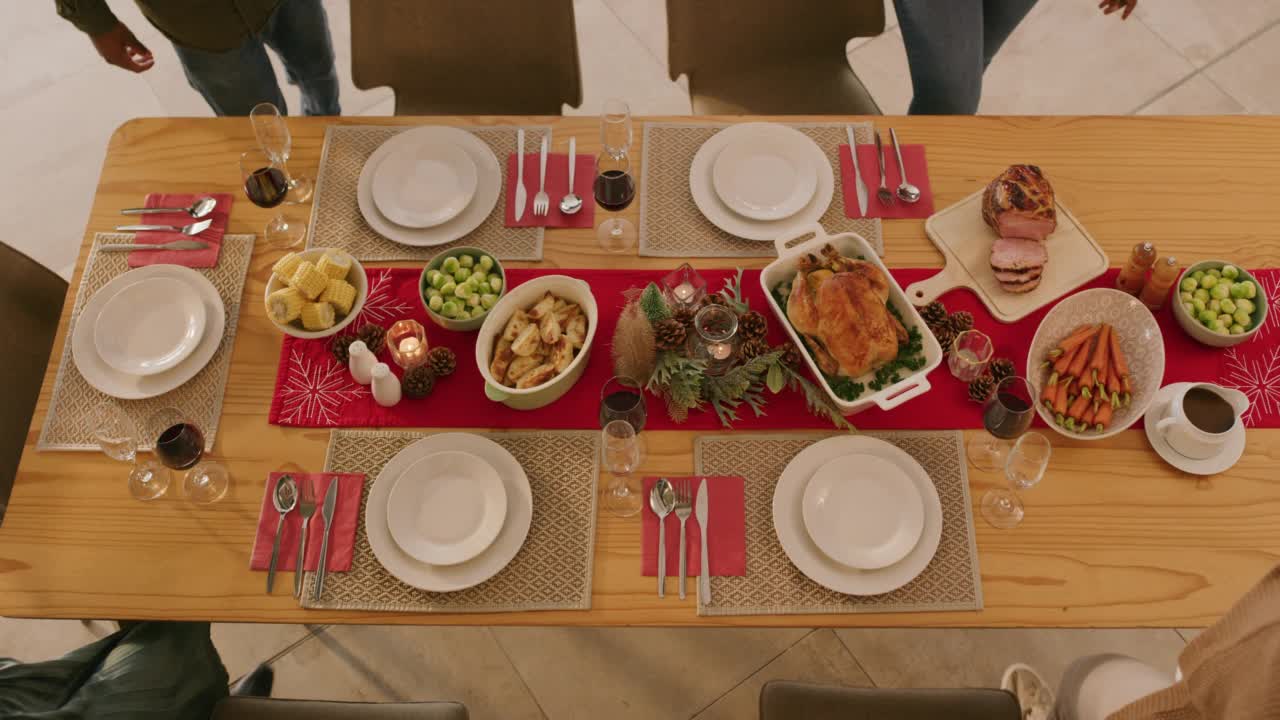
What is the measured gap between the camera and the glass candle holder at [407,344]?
1595 mm

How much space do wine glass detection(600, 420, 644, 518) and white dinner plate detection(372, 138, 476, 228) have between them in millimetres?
581

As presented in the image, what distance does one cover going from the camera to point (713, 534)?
4.92 ft

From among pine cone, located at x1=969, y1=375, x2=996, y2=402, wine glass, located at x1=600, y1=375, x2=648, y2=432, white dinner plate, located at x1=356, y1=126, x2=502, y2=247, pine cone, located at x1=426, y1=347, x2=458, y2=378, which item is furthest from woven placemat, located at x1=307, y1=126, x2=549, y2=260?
pine cone, located at x1=969, y1=375, x2=996, y2=402

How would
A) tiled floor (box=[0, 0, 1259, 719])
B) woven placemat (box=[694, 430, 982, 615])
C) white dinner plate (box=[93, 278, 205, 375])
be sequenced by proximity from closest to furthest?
woven placemat (box=[694, 430, 982, 615])
white dinner plate (box=[93, 278, 205, 375])
tiled floor (box=[0, 0, 1259, 719])

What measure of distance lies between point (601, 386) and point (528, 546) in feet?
1.05

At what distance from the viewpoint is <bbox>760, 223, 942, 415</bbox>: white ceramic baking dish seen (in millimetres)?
1509

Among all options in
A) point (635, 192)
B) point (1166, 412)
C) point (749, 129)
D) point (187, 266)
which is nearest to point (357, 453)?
point (187, 266)

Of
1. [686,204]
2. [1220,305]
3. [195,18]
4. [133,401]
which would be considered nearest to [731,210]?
[686,204]

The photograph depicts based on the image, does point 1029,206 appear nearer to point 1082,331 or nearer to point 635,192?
point 1082,331

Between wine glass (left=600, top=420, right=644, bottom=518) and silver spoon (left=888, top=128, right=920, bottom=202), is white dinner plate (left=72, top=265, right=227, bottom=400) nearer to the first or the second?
wine glass (left=600, top=420, right=644, bottom=518)

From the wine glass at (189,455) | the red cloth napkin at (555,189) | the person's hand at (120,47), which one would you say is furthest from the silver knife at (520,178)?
the person's hand at (120,47)

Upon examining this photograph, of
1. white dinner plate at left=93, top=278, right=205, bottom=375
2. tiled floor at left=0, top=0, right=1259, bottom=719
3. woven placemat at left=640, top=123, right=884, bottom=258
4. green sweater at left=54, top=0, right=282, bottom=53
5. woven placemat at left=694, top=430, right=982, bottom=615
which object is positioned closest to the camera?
woven placemat at left=694, top=430, right=982, bottom=615

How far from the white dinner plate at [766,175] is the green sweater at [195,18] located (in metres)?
1.17

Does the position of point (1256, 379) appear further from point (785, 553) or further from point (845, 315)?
point (785, 553)
